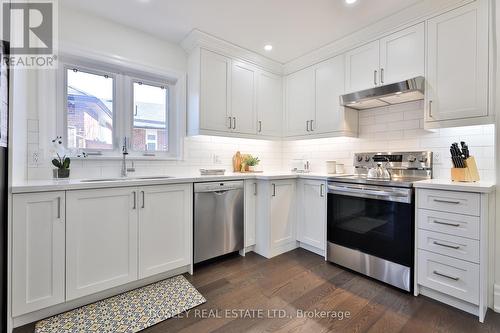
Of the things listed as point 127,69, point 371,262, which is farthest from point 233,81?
point 371,262

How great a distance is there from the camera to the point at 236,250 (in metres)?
2.75

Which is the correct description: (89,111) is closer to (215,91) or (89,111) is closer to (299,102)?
(215,91)

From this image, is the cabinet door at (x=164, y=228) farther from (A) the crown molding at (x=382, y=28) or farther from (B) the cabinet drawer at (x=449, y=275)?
(A) the crown molding at (x=382, y=28)

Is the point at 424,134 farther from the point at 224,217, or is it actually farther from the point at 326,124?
the point at 224,217

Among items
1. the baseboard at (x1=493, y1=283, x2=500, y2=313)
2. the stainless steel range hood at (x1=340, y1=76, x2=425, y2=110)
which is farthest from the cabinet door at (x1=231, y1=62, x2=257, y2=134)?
the baseboard at (x1=493, y1=283, x2=500, y2=313)

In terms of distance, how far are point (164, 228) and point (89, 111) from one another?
57.4 inches

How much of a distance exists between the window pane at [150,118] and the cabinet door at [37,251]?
1.17 m

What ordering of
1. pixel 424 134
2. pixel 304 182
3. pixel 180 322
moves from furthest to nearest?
pixel 304 182
pixel 424 134
pixel 180 322

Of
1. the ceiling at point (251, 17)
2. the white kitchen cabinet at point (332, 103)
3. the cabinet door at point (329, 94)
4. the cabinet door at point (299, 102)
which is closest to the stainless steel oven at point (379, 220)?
the white kitchen cabinet at point (332, 103)

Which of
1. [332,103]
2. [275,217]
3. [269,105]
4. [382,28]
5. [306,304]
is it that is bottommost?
[306,304]

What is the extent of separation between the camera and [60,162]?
208cm

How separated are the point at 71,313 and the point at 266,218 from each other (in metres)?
1.90

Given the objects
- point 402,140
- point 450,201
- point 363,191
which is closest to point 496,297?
point 450,201

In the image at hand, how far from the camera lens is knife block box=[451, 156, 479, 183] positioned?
6.35 ft
